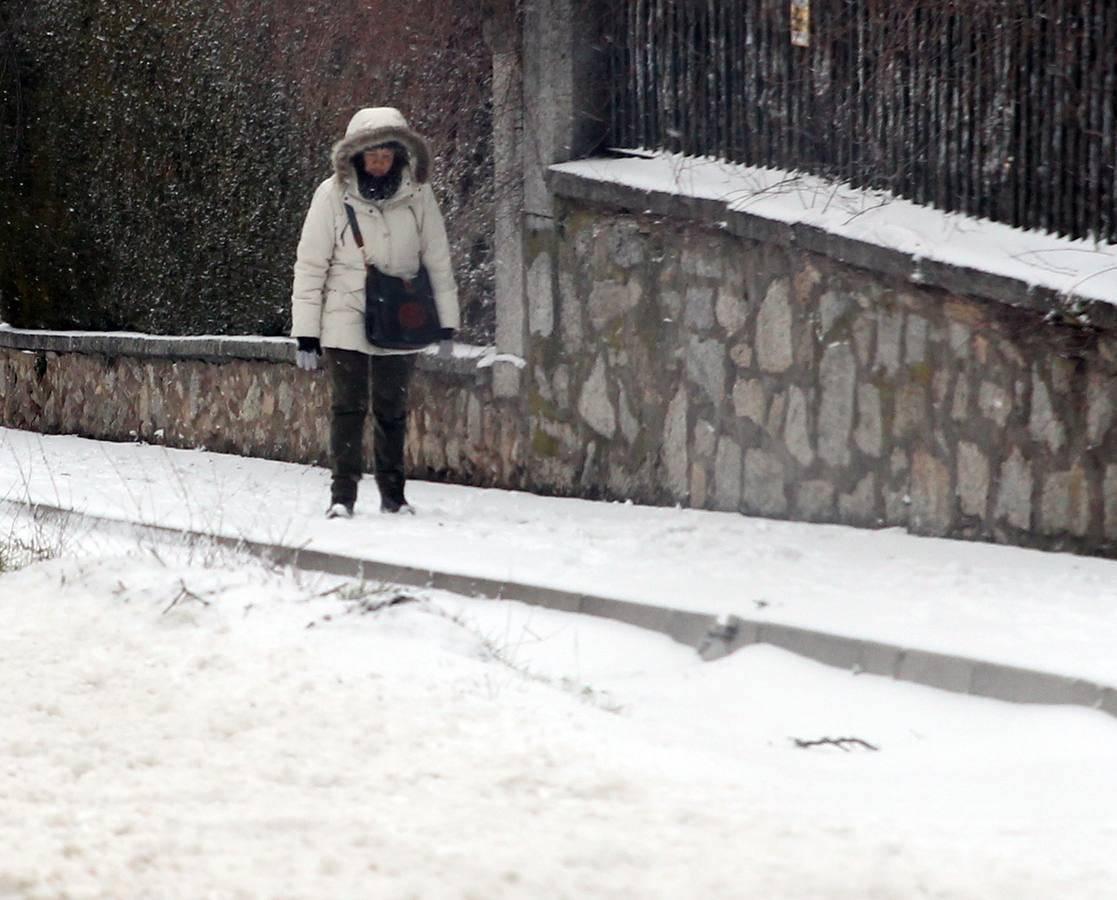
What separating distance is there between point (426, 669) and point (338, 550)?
2619 millimetres

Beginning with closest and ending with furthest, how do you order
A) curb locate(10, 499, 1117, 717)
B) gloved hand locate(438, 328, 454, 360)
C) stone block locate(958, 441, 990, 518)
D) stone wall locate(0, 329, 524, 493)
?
curb locate(10, 499, 1117, 717) < stone block locate(958, 441, 990, 518) < gloved hand locate(438, 328, 454, 360) < stone wall locate(0, 329, 524, 493)

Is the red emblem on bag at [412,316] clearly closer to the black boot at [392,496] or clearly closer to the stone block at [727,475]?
the black boot at [392,496]

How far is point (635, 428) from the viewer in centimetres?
940

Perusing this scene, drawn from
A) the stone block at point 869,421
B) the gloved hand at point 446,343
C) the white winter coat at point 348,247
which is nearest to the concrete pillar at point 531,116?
the gloved hand at point 446,343

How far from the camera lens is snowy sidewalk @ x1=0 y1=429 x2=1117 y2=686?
622 centimetres

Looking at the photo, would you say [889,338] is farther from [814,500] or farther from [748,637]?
[748,637]

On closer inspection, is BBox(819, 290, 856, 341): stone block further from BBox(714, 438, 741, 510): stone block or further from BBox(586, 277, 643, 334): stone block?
BBox(586, 277, 643, 334): stone block

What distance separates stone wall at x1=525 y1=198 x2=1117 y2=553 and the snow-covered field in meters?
1.82

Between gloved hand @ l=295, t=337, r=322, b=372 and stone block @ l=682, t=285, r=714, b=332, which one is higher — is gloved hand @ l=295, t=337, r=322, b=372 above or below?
below

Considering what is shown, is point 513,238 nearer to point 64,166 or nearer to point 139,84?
point 139,84

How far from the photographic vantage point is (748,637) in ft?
21.0

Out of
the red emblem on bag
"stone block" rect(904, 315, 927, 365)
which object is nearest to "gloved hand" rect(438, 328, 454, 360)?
the red emblem on bag

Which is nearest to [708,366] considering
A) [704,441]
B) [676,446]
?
[704,441]

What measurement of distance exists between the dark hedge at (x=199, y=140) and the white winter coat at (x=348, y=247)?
1.24 m
